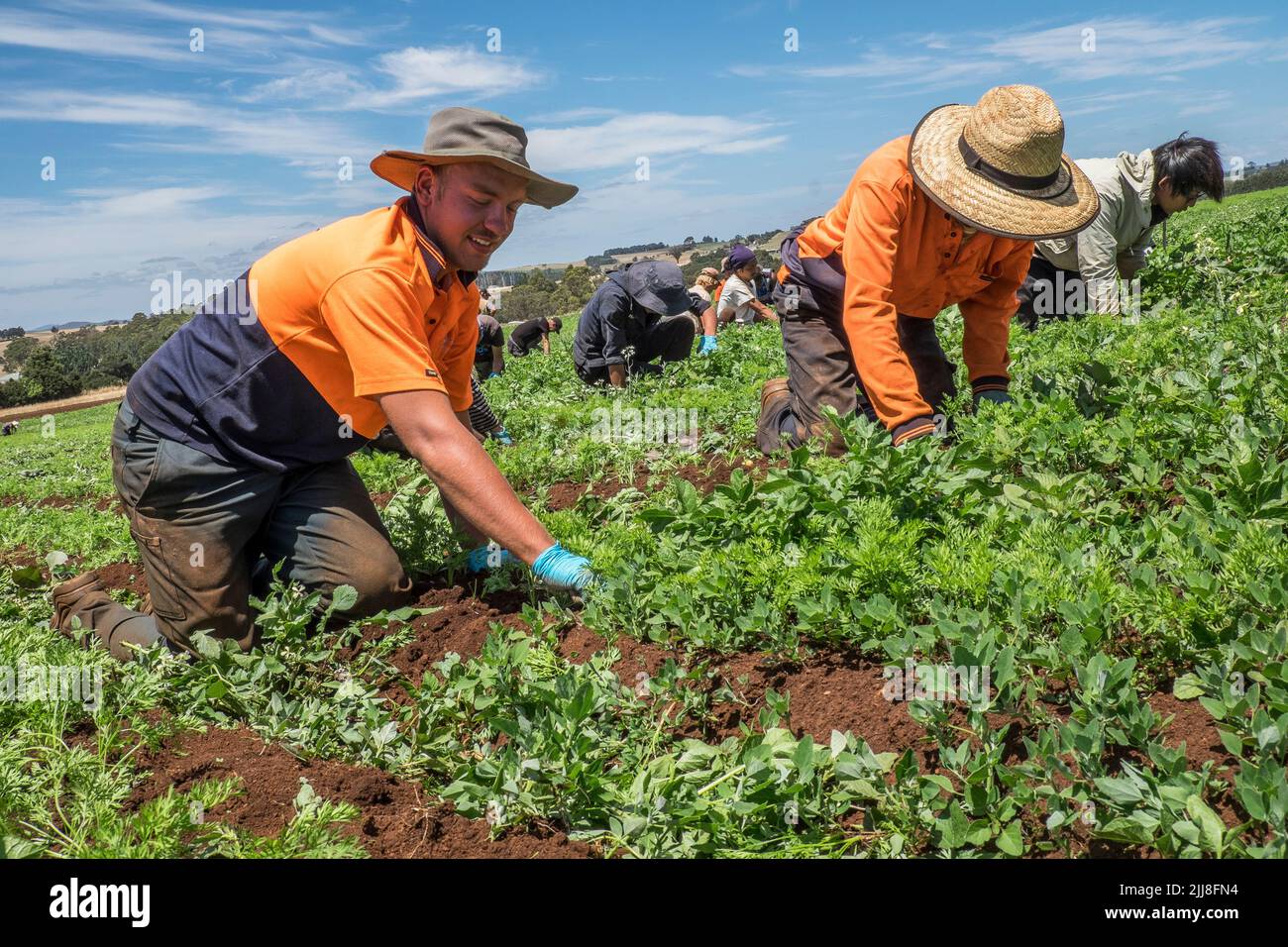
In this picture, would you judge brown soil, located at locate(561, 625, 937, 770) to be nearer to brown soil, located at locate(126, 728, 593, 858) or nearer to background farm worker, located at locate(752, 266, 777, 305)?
brown soil, located at locate(126, 728, 593, 858)

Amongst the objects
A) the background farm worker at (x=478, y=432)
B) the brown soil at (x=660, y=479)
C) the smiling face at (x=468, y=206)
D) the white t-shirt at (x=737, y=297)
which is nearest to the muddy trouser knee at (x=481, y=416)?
the background farm worker at (x=478, y=432)

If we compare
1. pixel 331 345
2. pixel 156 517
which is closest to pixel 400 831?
pixel 331 345

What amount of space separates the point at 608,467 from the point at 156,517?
2.95m

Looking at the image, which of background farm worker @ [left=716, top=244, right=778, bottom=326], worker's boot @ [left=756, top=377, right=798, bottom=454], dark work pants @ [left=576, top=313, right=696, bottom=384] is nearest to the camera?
worker's boot @ [left=756, top=377, right=798, bottom=454]

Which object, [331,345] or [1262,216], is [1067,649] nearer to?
[331,345]

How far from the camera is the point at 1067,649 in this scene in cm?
227

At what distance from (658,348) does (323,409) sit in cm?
707

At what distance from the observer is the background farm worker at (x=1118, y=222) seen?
22.8ft

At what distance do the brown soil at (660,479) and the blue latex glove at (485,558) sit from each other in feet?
3.90

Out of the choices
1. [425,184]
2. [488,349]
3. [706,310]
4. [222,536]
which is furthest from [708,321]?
[222,536]

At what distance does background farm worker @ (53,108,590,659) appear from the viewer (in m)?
3.13

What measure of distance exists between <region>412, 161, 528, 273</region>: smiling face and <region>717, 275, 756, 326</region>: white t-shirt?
1194 centimetres

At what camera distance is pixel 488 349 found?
12.7 meters

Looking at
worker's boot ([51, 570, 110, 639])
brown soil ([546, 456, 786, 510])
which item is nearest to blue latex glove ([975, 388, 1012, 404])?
brown soil ([546, 456, 786, 510])
